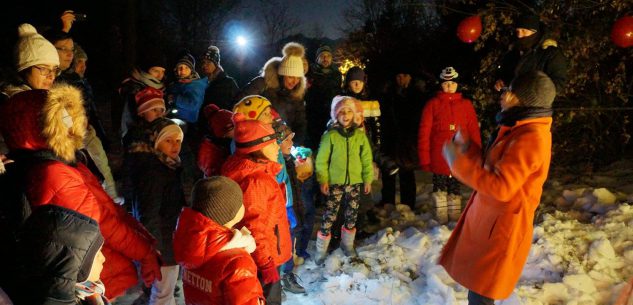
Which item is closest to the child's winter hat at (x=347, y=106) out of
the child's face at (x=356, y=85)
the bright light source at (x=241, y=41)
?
the child's face at (x=356, y=85)

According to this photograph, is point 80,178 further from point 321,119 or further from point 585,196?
point 585,196

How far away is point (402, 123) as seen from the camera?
6.55 m

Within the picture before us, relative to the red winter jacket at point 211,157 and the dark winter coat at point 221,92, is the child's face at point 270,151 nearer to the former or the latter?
the red winter jacket at point 211,157

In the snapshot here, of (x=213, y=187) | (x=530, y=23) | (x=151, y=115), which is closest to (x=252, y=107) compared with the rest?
(x=151, y=115)

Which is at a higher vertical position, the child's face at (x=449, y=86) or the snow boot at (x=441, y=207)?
the child's face at (x=449, y=86)

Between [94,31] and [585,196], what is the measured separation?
17.9m

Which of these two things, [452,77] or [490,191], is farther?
[452,77]

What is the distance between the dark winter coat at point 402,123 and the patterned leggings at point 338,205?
5.76ft

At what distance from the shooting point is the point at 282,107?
5016mm

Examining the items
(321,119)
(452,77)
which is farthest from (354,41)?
(452,77)

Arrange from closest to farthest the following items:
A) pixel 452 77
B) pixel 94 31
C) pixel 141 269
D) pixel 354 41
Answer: pixel 141 269 < pixel 452 77 < pixel 354 41 < pixel 94 31

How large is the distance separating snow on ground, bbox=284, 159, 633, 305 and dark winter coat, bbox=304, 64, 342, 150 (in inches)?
71.8

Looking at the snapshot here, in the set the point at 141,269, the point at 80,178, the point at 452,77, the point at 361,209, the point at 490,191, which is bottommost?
the point at 361,209

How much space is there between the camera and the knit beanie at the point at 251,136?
10.9 feet
